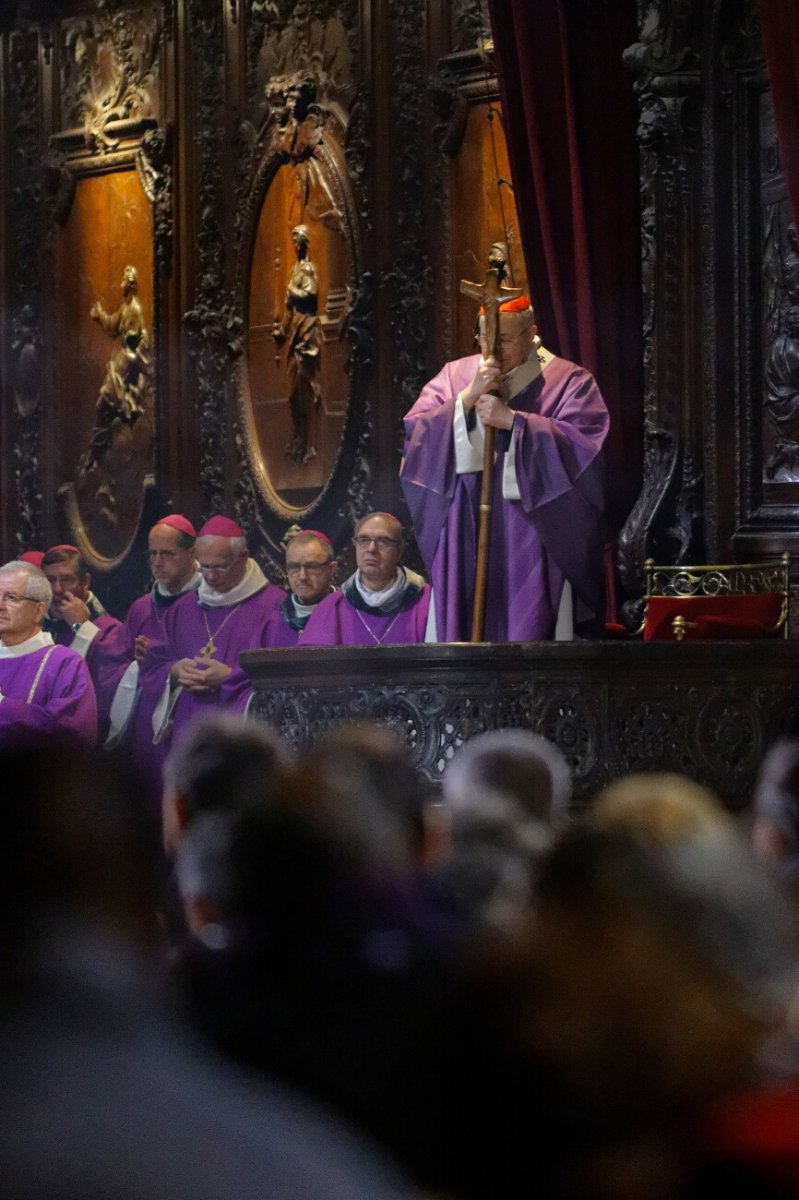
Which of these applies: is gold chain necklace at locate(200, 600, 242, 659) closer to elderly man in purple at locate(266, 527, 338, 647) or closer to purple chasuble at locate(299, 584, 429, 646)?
elderly man in purple at locate(266, 527, 338, 647)

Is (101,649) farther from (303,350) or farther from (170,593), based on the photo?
(303,350)

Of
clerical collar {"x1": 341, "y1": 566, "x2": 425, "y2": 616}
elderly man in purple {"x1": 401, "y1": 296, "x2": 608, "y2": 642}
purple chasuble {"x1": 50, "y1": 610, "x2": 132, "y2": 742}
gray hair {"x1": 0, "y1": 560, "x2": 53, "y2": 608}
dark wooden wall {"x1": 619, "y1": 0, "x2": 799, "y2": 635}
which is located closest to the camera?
elderly man in purple {"x1": 401, "y1": 296, "x2": 608, "y2": 642}

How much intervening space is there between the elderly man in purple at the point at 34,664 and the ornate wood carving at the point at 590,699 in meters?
2.51

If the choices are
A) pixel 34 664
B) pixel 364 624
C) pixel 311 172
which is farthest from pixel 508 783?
pixel 311 172

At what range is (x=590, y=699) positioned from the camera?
5645mm

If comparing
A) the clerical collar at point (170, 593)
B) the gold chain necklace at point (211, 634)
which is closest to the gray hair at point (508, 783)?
the gold chain necklace at point (211, 634)

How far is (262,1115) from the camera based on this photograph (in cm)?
123

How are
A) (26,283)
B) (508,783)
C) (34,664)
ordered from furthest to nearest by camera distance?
(26,283), (34,664), (508,783)

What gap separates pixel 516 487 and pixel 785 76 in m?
1.97

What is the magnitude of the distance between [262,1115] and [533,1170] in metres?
0.27

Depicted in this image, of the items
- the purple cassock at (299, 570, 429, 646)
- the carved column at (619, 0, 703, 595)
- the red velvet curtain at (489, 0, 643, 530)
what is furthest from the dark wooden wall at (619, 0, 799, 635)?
the purple cassock at (299, 570, 429, 646)

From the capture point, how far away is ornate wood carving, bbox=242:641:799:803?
564 centimetres

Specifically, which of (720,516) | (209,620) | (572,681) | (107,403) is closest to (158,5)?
(107,403)

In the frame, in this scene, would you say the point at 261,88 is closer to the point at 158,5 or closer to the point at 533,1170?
the point at 158,5
